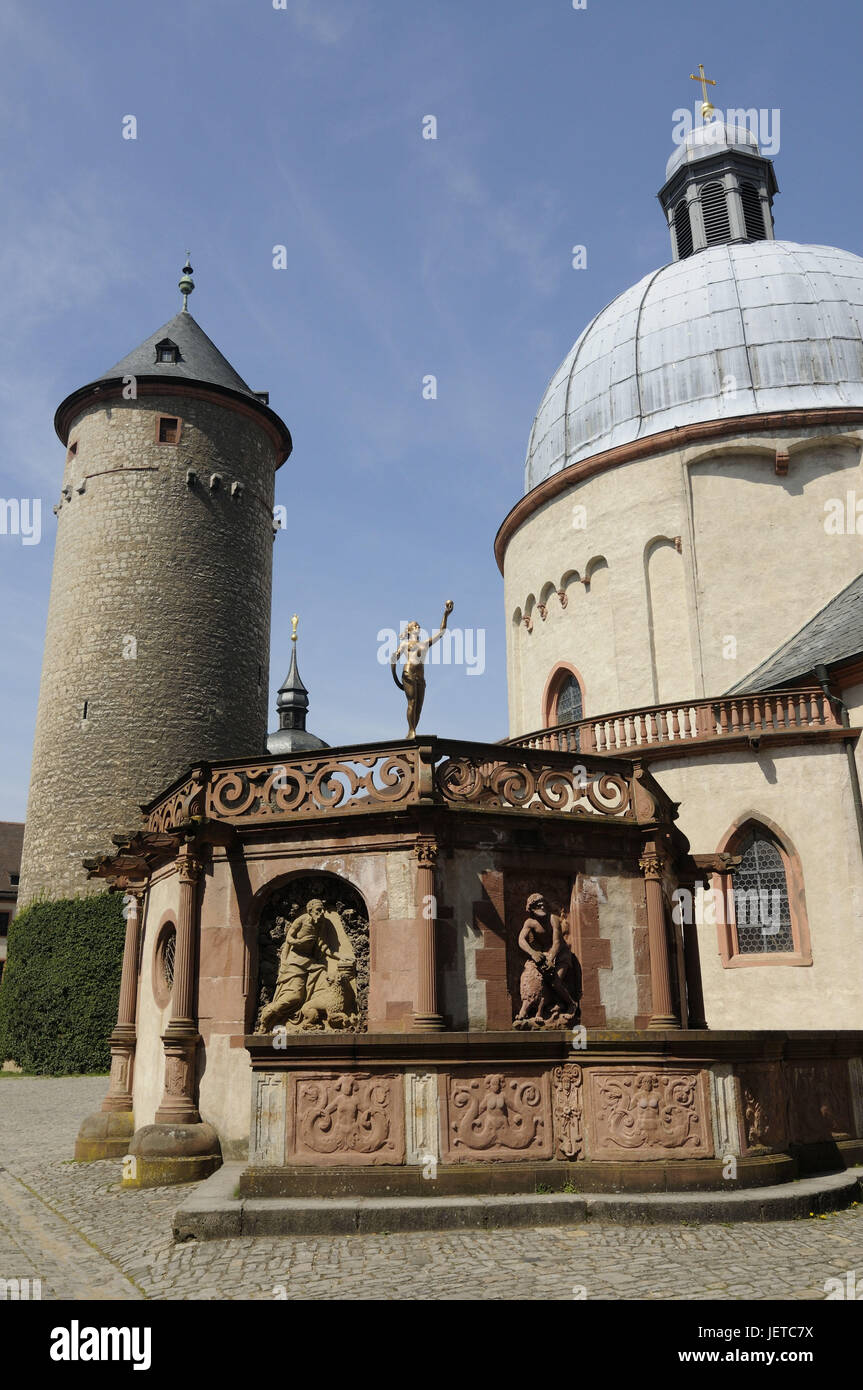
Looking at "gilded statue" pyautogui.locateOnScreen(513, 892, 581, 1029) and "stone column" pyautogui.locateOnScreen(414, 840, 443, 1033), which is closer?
"stone column" pyautogui.locateOnScreen(414, 840, 443, 1033)

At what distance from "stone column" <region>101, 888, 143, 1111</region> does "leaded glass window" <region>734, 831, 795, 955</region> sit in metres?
9.63

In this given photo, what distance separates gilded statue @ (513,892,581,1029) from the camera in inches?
403

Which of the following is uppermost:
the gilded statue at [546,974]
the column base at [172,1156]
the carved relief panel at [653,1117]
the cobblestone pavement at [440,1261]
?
the gilded statue at [546,974]

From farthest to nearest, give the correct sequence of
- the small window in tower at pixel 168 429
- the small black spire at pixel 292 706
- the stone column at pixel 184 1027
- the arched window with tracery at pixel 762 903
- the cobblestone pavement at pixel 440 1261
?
1. the small black spire at pixel 292 706
2. the small window in tower at pixel 168 429
3. the arched window with tracery at pixel 762 903
4. the stone column at pixel 184 1027
5. the cobblestone pavement at pixel 440 1261

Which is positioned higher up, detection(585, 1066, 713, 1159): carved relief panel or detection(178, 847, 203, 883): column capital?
detection(178, 847, 203, 883): column capital

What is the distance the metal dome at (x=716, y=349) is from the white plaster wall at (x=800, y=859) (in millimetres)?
9697

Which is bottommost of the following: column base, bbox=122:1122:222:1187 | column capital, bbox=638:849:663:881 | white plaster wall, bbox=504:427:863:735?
column base, bbox=122:1122:222:1187

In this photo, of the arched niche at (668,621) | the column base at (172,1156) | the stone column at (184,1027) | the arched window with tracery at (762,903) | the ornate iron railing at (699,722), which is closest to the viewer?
the column base at (172,1156)

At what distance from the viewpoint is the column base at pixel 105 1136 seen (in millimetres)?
12922

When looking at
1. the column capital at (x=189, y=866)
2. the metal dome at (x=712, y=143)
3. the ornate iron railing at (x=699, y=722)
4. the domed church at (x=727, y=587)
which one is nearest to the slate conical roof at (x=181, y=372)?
the domed church at (x=727, y=587)

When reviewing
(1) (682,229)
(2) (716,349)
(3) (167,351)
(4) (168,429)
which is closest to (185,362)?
(3) (167,351)

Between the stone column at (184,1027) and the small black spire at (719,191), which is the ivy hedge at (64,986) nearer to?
the stone column at (184,1027)

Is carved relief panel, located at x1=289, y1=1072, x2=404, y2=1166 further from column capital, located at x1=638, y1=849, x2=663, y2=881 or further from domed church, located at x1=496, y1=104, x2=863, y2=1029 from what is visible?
domed church, located at x1=496, y1=104, x2=863, y2=1029

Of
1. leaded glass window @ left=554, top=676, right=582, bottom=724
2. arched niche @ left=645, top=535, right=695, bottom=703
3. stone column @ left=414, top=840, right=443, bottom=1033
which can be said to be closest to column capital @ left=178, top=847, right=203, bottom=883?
stone column @ left=414, top=840, right=443, bottom=1033
